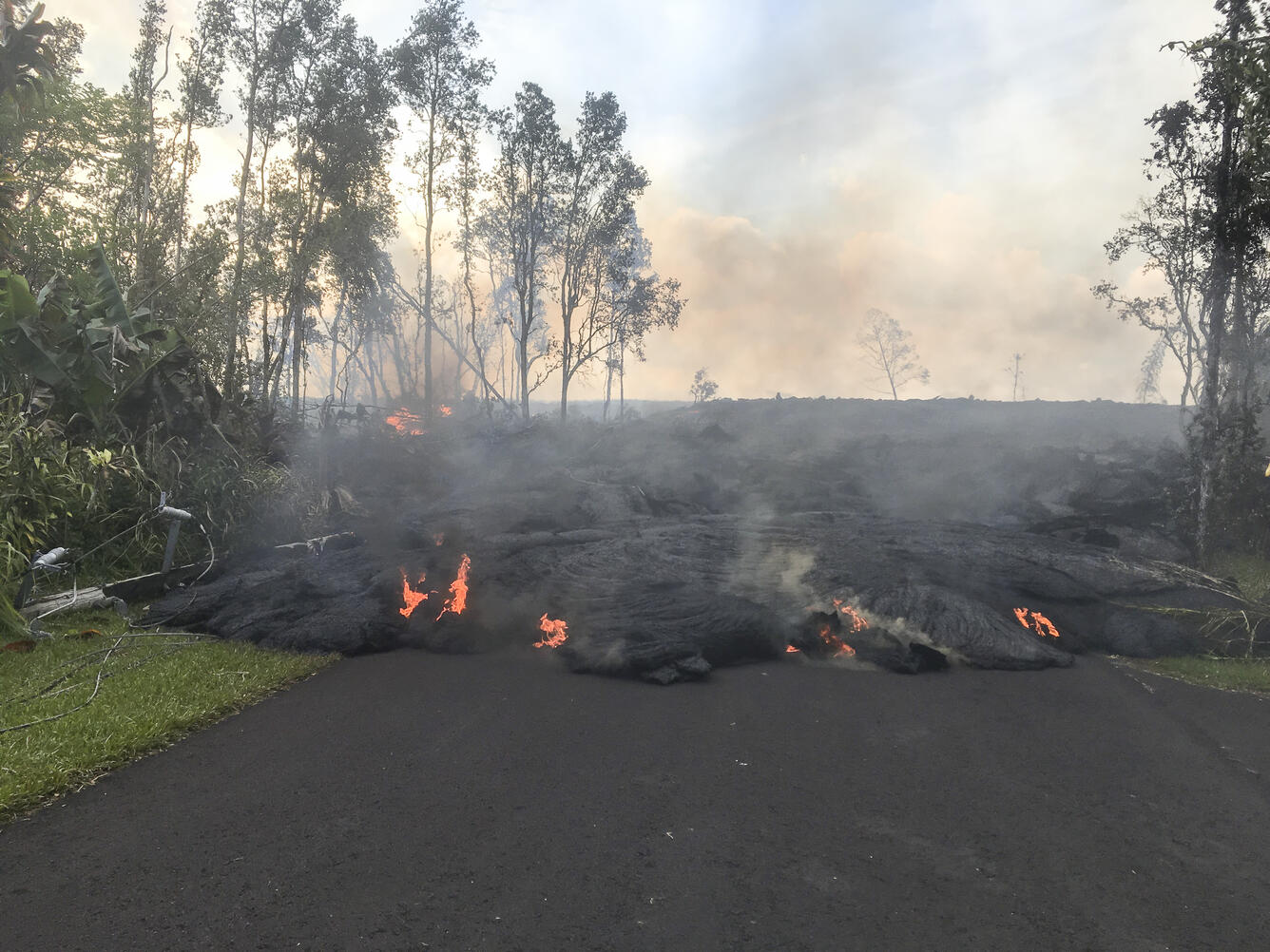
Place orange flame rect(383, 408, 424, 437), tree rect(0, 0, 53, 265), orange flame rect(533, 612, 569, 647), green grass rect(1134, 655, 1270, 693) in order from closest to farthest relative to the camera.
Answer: green grass rect(1134, 655, 1270, 693), orange flame rect(533, 612, 569, 647), tree rect(0, 0, 53, 265), orange flame rect(383, 408, 424, 437)

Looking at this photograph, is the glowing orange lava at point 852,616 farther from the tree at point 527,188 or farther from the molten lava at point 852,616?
the tree at point 527,188

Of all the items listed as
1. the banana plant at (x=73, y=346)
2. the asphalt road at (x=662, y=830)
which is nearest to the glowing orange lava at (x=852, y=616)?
the asphalt road at (x=662, y=830)

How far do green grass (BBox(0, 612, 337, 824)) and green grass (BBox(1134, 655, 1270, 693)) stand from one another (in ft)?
36.9

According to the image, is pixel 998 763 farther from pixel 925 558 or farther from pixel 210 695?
pixel 210 695

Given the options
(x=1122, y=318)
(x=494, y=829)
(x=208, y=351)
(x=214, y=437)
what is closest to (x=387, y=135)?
(x=208, y=351)

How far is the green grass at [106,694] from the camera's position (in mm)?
4988

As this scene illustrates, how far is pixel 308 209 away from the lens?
86.0 feet

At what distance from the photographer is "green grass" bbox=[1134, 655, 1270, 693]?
813 cm

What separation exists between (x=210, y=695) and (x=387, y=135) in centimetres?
2948

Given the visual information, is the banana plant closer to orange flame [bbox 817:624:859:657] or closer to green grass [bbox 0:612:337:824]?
green grass [bbox 0:612:337:824]

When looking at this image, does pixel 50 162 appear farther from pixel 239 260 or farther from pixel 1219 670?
pixel 1219 670

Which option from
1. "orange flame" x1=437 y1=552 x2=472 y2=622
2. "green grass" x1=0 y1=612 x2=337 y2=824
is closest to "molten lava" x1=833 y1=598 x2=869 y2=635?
"orange flame" x1=437 y1=552 x2=472 y2=622

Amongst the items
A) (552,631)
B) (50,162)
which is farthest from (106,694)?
(50,162)

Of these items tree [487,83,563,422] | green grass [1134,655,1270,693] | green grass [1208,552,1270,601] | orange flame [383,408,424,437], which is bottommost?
green grass [1134,655,1270,693]
